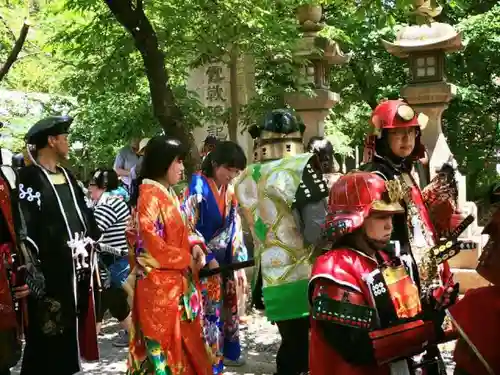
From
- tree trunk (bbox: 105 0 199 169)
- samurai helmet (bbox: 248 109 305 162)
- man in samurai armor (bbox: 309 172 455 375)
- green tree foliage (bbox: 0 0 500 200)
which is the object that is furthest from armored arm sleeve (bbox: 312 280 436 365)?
tree trunk (bbox: 105 0 199 169)

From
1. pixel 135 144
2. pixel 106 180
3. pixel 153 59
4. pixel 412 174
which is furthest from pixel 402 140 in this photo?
pixel 135 144

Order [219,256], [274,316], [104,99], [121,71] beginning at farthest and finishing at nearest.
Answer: [104,99] < [121,71] < [219,256] < [274,316]

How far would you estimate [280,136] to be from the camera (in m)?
3.94

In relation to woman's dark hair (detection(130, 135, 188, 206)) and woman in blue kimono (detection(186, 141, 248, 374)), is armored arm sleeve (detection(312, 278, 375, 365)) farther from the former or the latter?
woman in blue kimono (detection(186, 141, 248, 374))

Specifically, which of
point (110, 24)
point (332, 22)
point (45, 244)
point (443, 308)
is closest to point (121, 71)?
point (110, 24)

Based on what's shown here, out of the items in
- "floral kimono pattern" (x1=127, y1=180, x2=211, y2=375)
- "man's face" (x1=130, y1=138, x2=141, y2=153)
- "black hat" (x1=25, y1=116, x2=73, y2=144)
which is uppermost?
"man's face" (x1=130, y1=138, x2=141, y2=153)

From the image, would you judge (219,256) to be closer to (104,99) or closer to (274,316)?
(274,316)

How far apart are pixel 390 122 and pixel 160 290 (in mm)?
1680

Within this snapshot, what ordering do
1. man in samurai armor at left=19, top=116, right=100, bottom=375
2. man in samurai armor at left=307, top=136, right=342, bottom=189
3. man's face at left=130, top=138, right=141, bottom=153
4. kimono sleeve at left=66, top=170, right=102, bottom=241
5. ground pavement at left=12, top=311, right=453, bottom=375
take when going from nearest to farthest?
man in samurai armor at left=19, top=116, right=100, bottom=375 → kimono sleeve at left=66, top=170, right=102, bottom=241 → man in samurai armor at left=307, top=136, right=342, bottom=189 → ground pavement at left=12, top=311, right=453, bottom=375 → man's face at left=130, top=138, right=141, bottom=153

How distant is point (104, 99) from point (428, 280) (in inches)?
236

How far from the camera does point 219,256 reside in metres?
4.93

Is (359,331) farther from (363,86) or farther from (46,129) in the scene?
(363,86)

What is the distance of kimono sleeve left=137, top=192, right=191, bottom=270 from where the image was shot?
3713 mm

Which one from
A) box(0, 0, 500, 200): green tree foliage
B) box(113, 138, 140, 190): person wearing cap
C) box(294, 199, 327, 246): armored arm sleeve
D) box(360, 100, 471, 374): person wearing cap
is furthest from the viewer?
box(113, 138, 140, 190): person wearing cap
